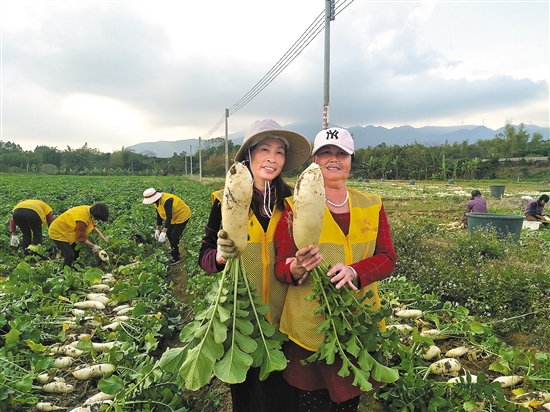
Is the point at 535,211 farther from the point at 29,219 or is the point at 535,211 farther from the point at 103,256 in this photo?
the point at 29,219

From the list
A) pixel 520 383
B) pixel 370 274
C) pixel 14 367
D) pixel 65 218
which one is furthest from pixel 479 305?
pixel 65 218

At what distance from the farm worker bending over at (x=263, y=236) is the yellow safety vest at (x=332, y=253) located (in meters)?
0.11

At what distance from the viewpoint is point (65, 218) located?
223 inches

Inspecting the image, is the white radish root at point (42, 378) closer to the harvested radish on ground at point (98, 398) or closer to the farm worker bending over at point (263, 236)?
the harvested radish on ground at point (98, 398)

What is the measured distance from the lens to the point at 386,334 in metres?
1.77

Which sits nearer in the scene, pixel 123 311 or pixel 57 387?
pixel 57 387

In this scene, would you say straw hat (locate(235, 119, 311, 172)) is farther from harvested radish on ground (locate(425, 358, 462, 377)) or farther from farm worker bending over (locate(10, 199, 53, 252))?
farm worker bending over (locate(10, 199, 53, 252))

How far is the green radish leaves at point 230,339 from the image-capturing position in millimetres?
1485

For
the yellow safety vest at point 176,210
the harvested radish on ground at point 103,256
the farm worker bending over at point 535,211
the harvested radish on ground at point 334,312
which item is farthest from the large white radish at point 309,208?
the farm worker bending over at point 535,211

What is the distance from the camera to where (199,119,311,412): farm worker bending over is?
6.04 feet

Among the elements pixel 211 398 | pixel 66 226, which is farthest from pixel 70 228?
pixel 211 398

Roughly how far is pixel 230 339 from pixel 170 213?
5.46 meters

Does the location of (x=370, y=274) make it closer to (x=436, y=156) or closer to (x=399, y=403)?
(x=399, y=403)

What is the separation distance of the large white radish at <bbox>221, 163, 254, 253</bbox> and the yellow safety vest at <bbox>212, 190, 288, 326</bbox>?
11 centimetres
